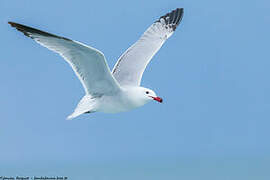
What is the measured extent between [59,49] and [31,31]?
0.37m

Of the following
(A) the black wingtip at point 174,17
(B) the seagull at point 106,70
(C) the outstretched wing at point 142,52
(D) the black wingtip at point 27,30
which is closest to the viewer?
(D) the black wingtip at point 27,30

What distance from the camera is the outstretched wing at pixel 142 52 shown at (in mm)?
6102

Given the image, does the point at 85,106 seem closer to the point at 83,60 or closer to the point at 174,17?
the point at 83,60

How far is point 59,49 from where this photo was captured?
16.2 ft

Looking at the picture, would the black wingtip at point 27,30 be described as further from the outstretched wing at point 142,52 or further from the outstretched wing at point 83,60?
the outstretched wing at point 142,52

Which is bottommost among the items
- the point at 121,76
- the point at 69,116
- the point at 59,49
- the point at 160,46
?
the point at 69,116

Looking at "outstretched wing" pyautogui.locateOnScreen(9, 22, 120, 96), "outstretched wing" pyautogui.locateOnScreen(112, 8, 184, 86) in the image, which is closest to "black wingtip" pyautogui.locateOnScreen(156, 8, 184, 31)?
"outstretched wing" pyautogui.locateOnScreen(112, 8, 184, 86)

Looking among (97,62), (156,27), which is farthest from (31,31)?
(156,27)

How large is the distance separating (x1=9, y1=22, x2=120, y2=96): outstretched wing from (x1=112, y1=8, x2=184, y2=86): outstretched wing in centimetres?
65

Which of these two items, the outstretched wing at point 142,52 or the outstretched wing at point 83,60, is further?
the outstretched wing at point 142,52

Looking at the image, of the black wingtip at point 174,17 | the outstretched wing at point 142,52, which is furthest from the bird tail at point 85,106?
the black wingtip at point 174,17

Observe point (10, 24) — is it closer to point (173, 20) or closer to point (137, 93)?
point (137, 93)

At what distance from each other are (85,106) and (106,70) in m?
0.64

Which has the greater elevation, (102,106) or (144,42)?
(144,42)
